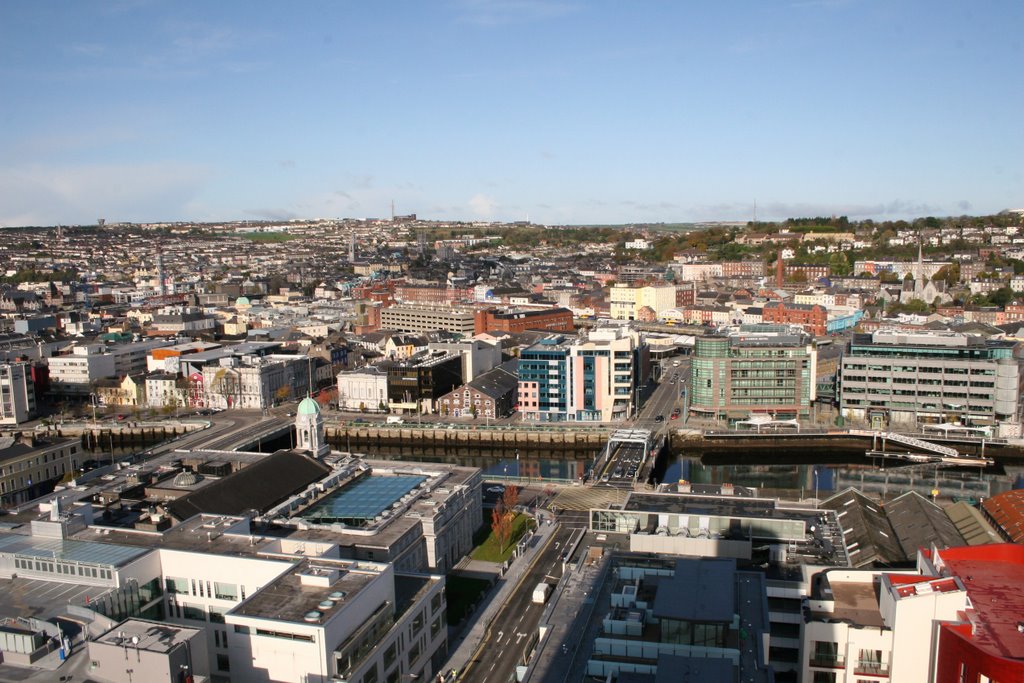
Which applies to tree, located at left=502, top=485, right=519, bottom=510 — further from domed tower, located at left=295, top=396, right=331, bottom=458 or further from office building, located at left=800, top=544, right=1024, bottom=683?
office building, located at left=800, top=544, right=1024, bottom=683

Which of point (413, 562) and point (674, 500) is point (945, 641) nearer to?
point (674, 500)

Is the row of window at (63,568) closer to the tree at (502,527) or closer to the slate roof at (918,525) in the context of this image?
the tree at (502,527)

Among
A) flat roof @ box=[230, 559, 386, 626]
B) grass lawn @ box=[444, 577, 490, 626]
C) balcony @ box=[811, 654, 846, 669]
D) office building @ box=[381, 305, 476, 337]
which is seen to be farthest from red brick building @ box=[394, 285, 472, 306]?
balcony @ box=[811, 654, 846, 669]

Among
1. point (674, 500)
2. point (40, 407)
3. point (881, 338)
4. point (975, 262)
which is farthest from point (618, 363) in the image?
point (975, 262)

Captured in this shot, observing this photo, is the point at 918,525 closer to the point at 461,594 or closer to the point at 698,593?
the point at 698,593

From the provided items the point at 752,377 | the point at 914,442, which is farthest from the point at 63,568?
the point at 914,442

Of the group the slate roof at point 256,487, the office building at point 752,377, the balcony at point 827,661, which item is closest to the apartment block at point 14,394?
the slate roof at point 256,487
